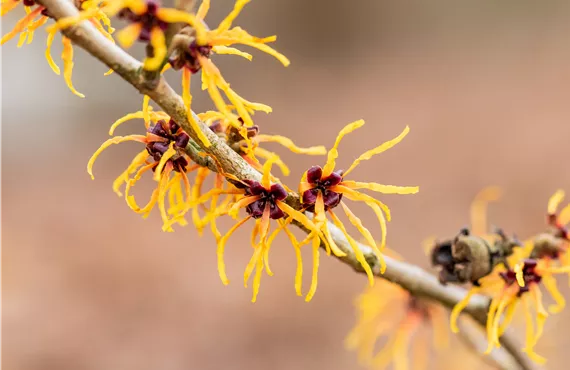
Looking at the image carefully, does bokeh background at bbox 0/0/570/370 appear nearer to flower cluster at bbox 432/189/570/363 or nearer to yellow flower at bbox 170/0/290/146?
flower cluster at bbox 432/189/570/363

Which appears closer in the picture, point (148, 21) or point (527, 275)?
point (148, 21)

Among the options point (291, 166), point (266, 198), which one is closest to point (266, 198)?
point (266, 198)

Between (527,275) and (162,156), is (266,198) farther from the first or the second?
(527,275)

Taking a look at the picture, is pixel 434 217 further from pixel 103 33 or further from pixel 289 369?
pixel 103 33

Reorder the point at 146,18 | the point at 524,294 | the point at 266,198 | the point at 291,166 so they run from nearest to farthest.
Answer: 1. the point at 146,18
2. the point at 266,198
3. the point at 524,294
4. the point at 291,166

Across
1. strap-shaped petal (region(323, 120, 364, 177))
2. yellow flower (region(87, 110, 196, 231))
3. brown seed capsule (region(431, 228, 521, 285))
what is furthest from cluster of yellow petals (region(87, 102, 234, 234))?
brown seed capsule (region(431, 228, 521, 285))

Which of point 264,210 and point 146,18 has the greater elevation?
point 146,18
